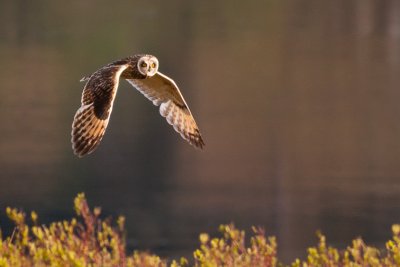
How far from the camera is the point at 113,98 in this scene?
7195 millimetres

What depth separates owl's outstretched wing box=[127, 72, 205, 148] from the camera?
8.18 m

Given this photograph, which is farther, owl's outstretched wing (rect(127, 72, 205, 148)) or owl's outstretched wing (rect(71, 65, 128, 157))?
A: owl's outstretched wing (rect(127, 72, 205, 148))

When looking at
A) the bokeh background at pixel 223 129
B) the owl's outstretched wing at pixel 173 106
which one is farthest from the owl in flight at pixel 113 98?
the bokeh background at pixel 223 129

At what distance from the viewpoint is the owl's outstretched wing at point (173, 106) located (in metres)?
8.18

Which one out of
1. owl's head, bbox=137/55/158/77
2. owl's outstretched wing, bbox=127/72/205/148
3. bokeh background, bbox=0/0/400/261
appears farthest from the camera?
bokeh background, bbox=0/0/400/261

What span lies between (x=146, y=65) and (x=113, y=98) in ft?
1.79

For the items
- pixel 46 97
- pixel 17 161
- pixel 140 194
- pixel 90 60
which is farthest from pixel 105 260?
pixel 90 60

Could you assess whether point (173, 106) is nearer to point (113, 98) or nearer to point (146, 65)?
point (146, 65)

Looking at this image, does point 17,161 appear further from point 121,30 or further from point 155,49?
point 121,30

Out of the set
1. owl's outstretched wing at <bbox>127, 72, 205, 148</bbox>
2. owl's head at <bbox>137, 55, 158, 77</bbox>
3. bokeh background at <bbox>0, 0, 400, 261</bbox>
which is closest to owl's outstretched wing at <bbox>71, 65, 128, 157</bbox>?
owl's head at <bbox>137, 55, 158, 77</bbox>

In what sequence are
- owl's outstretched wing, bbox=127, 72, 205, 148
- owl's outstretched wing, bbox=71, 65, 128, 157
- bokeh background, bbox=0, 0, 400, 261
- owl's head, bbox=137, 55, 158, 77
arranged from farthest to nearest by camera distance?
bokeh background, bbox=0, 0, 400, 261, owl's outstretched wing, bbox=127, 72, 205, 148, owl's head, bbox=137, 55, 158, 77, owl's outstretched wing, bbox=71, 65, 128, 157

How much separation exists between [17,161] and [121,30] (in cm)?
2159

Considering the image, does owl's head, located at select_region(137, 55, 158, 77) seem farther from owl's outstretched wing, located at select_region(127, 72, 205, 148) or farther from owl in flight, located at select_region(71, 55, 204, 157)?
owl's outstretched wing, located at select_region(127, 72, 205, 148)

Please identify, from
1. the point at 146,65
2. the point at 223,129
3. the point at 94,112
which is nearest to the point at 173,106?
the point at 146,65
